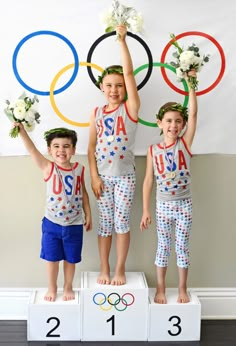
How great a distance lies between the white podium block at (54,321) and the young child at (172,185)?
423 mm

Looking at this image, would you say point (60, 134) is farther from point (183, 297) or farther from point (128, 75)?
point (183, 297)

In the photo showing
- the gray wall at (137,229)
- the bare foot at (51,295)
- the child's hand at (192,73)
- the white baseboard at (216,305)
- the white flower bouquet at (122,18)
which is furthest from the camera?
the white baseboard at (216,305)

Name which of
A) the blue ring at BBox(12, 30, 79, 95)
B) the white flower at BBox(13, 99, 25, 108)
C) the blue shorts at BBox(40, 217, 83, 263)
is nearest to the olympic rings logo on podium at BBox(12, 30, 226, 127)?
the blue ring at BBox(12, 30, 79, 95)

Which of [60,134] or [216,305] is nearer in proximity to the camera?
[60,134]

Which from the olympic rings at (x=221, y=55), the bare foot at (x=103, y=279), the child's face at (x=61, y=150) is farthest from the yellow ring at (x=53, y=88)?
the bare foot at (x=103, y=279)

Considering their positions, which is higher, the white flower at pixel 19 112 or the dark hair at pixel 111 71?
the dark hair at pixel 111 71

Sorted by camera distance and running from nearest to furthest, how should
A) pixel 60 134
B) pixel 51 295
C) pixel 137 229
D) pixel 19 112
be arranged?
pixel 19 112 < pixel 60 134 < pixel 51 295 < pixel 137 229

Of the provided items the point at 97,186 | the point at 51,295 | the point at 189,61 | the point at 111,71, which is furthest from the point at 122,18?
the point at 51,295

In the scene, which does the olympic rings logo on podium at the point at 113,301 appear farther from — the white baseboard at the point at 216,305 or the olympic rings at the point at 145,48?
the olympic rings at the point at 145,48

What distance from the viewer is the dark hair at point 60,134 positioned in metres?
2.60

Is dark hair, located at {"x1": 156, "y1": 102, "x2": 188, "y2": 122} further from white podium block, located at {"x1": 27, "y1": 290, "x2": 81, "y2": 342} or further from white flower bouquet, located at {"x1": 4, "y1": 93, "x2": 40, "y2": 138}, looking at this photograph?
white podium block, located at {"x1": 27, "y1": 290, "x2": 81, "y2": 342}

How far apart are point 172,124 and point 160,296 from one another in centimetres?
87

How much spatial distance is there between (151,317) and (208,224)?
61cm

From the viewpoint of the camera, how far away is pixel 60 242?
267cm
